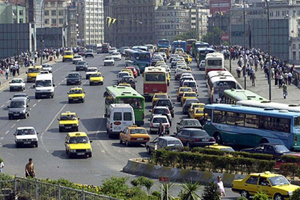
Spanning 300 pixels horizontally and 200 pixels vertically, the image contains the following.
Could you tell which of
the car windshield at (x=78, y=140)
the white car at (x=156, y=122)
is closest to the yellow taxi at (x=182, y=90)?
the white car at (x=156, y=122)

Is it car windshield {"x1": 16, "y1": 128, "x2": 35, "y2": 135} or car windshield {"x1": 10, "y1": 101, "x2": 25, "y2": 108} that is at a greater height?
car windshield {"x1": 10, "y1": 101, "x2": 25, "y2": 108}

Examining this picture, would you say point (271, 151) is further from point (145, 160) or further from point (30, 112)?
point (30, 112)

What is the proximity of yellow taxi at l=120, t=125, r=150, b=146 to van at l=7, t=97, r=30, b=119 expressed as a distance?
15214 mm

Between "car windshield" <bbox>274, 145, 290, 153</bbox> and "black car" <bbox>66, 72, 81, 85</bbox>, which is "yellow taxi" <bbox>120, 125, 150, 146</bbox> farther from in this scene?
"black car" <bbox>66, 72, 81, 85</bbox>

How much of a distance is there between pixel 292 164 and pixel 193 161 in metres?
5.28

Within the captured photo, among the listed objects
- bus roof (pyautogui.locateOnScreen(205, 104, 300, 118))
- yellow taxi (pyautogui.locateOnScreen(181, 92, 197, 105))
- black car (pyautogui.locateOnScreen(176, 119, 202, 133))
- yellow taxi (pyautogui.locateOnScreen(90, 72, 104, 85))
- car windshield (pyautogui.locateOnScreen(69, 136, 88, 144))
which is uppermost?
bus roof (pyautogui.locateOnScreen(205, 104, 300, 118))

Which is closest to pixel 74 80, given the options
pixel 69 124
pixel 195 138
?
pixel 69 124

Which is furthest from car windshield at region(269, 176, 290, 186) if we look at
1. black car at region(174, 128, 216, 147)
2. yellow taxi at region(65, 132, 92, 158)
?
yellow taxi at region(65, 132, 92, 158)

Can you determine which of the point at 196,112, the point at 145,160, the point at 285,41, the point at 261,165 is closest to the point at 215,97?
the point at 196,112

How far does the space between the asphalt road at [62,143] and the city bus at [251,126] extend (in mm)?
4567

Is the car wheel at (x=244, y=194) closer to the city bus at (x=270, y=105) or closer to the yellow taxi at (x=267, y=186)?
the yellow taxi at (x=267, y=186)

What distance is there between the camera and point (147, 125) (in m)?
59.8

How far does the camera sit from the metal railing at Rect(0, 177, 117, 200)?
88.4 ft

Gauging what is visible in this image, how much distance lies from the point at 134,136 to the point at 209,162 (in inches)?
445
